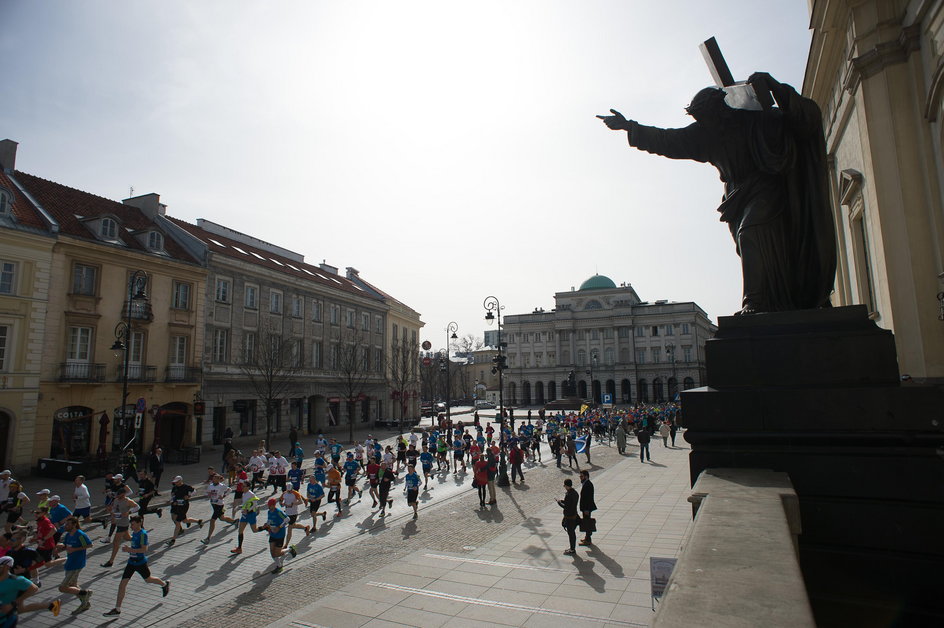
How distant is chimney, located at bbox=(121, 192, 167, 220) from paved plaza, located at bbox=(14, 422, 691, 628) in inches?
948

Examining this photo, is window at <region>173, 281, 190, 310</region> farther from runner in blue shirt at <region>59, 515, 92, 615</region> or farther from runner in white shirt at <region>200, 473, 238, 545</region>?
runner in blue shirt at <region>59, 515, 92, 615</region>

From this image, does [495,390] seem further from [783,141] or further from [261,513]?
[783,141]

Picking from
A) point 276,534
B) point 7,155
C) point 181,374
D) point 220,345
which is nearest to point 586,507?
point 276,534

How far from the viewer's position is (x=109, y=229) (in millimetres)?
28141

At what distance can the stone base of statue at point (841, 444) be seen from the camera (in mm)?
3459

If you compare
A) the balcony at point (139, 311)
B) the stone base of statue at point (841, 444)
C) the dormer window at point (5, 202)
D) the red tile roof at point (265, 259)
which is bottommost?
the stone base of statue at point (841, 444)

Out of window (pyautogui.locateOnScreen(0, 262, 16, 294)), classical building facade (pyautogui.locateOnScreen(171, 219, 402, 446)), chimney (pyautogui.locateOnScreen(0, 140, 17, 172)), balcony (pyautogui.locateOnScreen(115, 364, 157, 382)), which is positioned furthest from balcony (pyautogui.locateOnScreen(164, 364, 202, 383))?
chimney (pyautogui.locateOnScreen(0, 140, 17, 172))

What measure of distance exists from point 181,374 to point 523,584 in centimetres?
2697

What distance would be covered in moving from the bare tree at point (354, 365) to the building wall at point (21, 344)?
20.0m

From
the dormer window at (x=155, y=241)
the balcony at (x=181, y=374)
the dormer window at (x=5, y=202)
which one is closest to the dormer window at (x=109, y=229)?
the dormer window at (x=155, y=241)

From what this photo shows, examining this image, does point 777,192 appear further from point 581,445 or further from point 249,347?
point 249,347

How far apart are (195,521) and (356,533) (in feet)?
15.1

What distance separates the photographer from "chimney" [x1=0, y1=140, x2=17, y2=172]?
86.6ft

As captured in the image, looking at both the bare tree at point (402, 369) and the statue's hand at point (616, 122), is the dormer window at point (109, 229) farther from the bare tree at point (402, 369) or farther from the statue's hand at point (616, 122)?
the statue's hand at point (616, 122)
